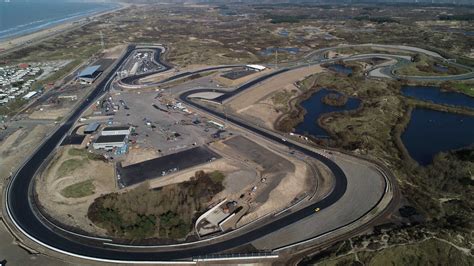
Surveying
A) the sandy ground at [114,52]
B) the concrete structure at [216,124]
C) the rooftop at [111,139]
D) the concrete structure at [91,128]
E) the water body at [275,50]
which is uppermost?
the sandy ground at [114,52]

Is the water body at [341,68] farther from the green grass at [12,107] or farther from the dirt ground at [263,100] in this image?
the green grass at [12,107]

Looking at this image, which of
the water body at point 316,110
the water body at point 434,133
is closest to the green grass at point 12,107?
the water body at point 316,110

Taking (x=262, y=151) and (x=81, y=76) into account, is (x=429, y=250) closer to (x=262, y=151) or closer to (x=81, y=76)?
(x=262, y=151)

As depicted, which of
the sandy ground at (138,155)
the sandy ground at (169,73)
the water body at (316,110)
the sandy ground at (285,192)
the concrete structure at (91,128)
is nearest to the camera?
the sandy ground at (285,192)

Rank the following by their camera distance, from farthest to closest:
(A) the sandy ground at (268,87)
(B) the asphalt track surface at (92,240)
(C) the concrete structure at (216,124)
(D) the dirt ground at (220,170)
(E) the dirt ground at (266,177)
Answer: (A) the sandy ground at (268,87) < (C) the concrete structure at (216,124) < (D) the dirt ground at (220,170) < (E) the dirt ground at (266,177) < (B) the asphalt track surface at (92,240)

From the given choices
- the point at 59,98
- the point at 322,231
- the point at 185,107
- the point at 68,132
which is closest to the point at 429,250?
the point at 322,231

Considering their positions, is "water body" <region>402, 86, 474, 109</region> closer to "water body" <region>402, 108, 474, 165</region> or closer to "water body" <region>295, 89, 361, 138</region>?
"water body" <region>402, 108, 474, 165</region>

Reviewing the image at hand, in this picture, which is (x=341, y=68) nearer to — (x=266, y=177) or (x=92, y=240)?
(x=266, y=177)
